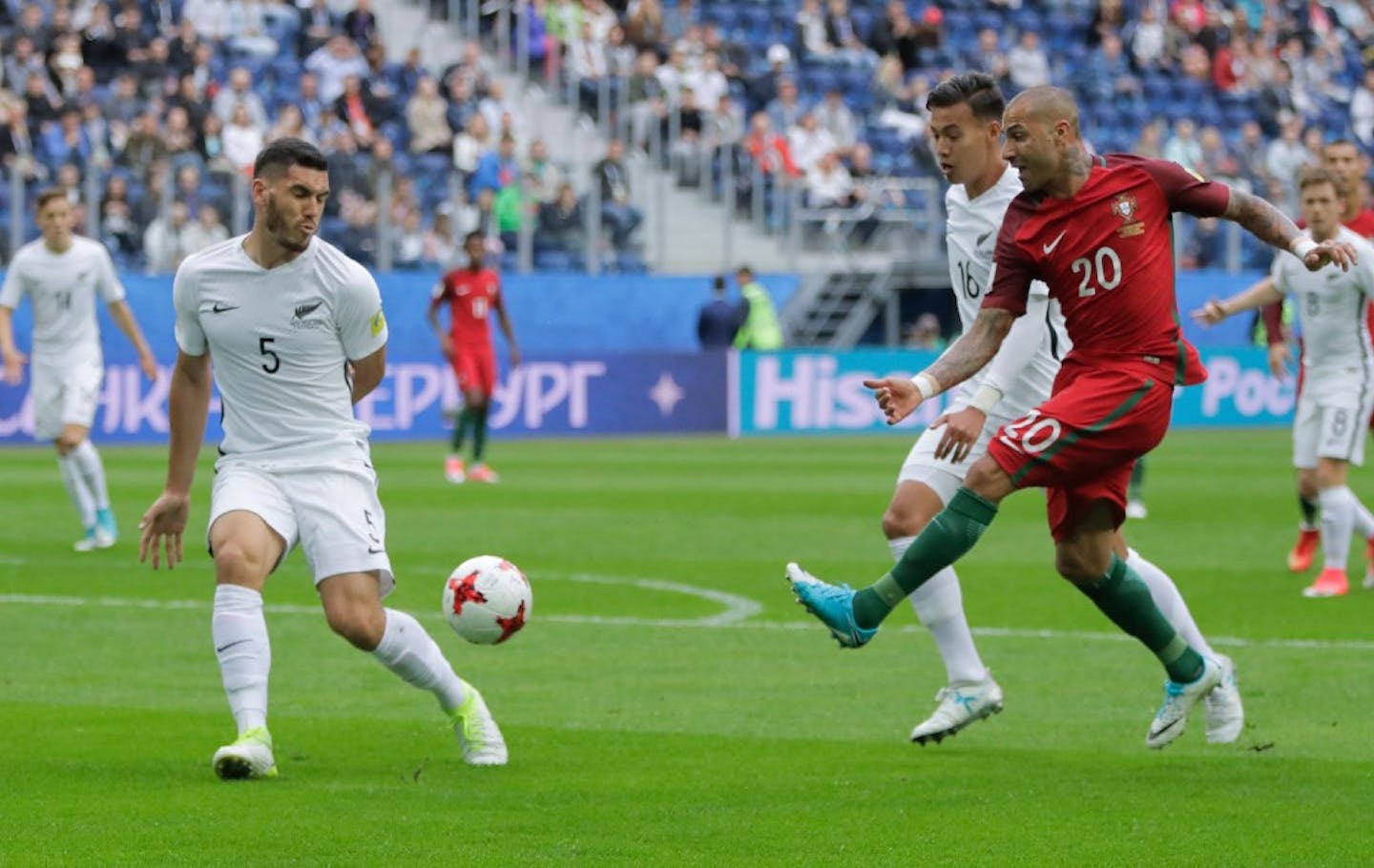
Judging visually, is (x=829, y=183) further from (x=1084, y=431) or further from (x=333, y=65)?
(x=1084, y=431)

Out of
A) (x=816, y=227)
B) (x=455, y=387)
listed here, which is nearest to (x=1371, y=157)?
(x=816, y=227)

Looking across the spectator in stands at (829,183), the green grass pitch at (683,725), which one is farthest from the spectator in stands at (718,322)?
the green grass pitch at (683,725)

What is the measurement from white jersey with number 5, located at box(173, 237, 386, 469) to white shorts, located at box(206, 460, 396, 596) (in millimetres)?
64

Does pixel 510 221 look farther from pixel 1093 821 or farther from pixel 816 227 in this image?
pixel 1093 821

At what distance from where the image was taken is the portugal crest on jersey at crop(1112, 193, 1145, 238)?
7.63 meters

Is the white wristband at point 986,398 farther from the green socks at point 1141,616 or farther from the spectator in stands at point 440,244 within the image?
the spectator in stands at point 440,244

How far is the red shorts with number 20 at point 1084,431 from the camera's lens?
7465 millimetres

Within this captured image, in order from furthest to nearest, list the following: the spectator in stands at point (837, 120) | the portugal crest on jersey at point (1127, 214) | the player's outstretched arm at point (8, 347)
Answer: the spectator in stands at point (837, 120), the player's outstretched arm at point (8, 347), the portugal crest on jersey at point (1127, 214)

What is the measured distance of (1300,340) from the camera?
46.2 ft

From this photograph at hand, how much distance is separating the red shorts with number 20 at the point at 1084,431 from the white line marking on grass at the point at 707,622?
3.70 metres

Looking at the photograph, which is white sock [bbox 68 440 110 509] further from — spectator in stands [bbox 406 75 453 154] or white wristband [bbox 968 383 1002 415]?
spectator in stands [bbox 406 75 453 154]

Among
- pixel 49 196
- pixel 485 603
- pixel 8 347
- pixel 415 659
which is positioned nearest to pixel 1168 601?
pixel 485 603

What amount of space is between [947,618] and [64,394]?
28.2 feet

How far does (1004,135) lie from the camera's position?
7.58 metres
